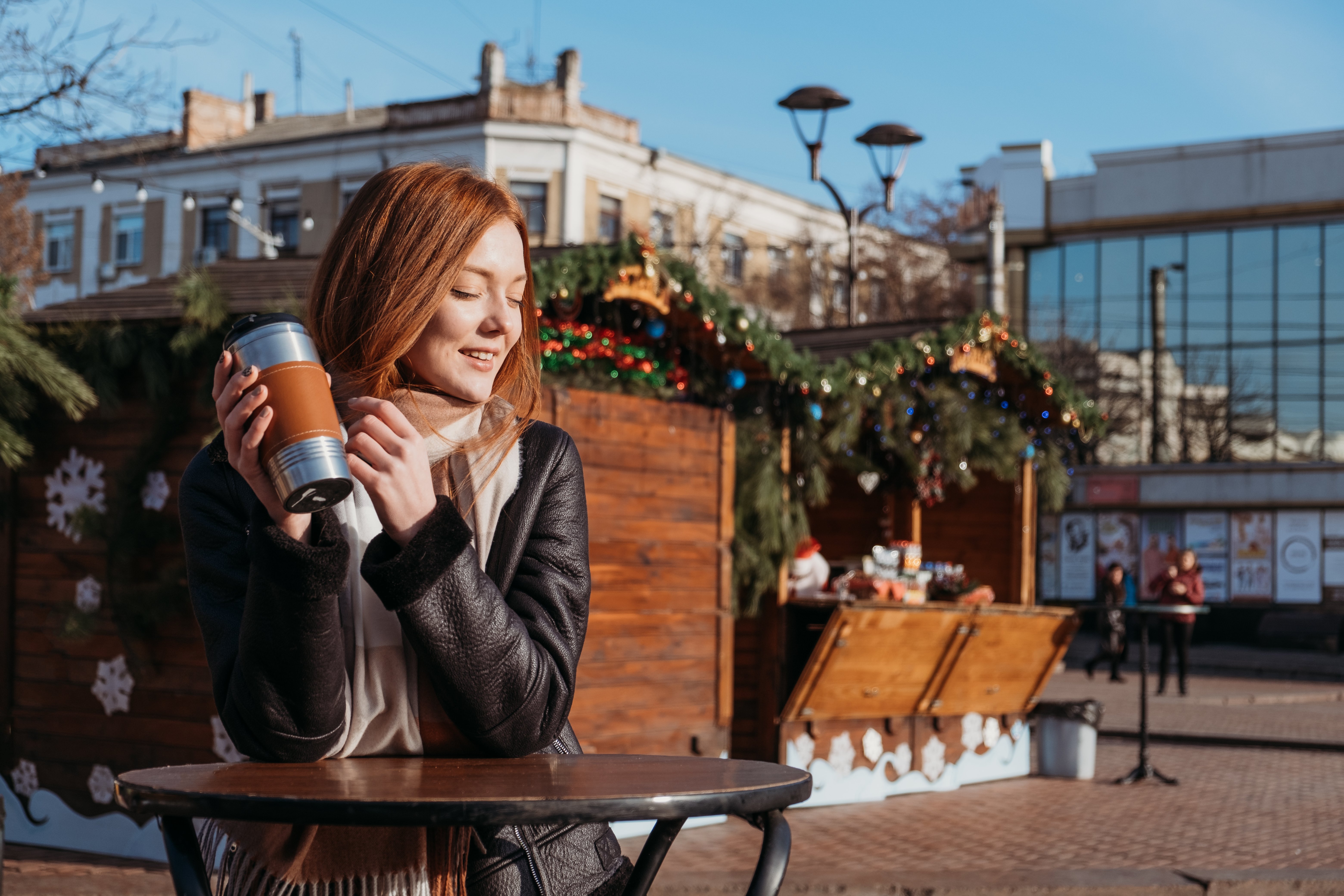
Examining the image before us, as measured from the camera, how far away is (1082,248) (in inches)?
1357

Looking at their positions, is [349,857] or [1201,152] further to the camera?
[1201,152]

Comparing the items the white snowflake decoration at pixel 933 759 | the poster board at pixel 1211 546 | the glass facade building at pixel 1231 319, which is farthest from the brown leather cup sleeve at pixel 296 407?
the poster board at pixel 1211 546

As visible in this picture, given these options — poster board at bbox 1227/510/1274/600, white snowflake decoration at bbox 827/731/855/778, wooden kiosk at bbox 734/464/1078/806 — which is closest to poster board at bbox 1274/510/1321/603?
poster board at bbox 1227/510/1274/600

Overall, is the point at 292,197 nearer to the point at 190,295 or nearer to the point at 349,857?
the point at 190,295

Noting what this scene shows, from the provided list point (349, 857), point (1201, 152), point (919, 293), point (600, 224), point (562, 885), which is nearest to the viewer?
point (349, 857)

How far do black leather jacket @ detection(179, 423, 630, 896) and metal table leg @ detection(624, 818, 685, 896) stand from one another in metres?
0.02

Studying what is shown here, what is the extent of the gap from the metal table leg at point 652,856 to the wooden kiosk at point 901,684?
6526 millimetres

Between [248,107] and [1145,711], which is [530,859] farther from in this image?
[248,107]

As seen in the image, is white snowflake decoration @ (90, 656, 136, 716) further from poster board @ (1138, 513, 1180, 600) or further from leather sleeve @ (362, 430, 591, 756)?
poster board @ (1138, 513, 1180, 600)

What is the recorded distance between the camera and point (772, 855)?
1874mm

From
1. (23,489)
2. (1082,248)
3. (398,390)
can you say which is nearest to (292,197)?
(1082,248)

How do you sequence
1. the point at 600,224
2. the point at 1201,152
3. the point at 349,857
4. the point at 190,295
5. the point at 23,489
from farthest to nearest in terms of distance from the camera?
the point at 600,224, the point at 1201,152, the point at 23,489, the point at 190,295, the point at 349,857

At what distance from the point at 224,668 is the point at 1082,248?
34461 mm

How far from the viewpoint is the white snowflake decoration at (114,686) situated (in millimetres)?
7570
